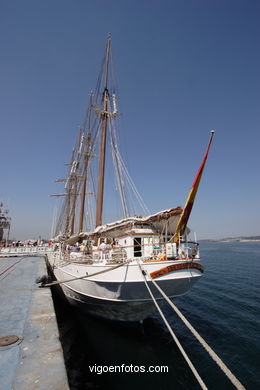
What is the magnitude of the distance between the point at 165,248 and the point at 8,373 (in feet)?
21.5

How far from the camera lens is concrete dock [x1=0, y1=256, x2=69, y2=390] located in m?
3.10

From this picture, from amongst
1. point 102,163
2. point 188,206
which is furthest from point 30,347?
point 102,163

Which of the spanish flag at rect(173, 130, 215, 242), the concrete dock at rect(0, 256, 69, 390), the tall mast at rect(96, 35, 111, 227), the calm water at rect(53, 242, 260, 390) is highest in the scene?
the tall mast at rect(96, 35, 111, 227)

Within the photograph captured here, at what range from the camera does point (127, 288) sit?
8320 millimetres

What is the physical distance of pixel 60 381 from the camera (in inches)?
121

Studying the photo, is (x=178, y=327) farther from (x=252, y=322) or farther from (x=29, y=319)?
(x=29, y=319)

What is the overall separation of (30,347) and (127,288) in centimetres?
479

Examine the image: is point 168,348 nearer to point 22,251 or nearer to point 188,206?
point 188,206

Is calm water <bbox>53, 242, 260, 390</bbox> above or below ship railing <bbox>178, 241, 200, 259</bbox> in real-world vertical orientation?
below

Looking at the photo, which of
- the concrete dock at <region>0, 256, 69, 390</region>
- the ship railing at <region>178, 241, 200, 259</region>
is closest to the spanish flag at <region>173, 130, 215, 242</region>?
the ship railing at <region>178, 241, 200, 259</region>

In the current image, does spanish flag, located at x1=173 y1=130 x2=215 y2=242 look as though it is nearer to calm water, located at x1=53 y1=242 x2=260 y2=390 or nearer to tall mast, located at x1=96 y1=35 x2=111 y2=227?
calm water, located at x1=53 y1=242 x2=260 y2=390

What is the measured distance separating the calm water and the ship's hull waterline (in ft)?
3.96

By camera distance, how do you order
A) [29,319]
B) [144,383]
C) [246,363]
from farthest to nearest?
1. [246,363]
2. [144,383]
3. [29,319]

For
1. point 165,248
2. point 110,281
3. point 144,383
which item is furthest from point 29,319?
point 165,248
